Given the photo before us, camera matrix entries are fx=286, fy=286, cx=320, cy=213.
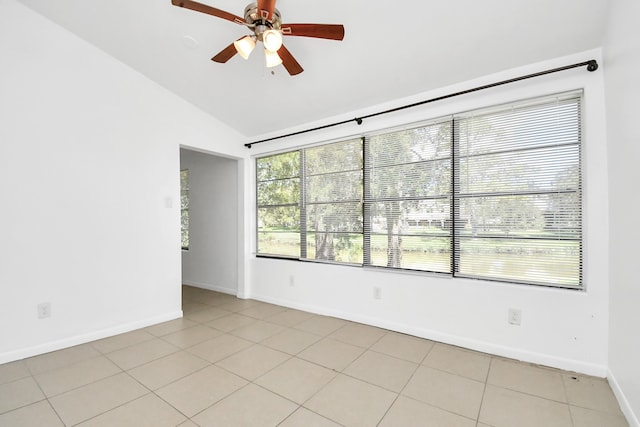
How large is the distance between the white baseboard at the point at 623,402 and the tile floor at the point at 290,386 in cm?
5

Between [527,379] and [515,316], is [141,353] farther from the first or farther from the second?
[515,316]

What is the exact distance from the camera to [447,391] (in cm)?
208

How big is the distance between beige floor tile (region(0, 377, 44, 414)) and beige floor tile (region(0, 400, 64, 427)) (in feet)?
0.26

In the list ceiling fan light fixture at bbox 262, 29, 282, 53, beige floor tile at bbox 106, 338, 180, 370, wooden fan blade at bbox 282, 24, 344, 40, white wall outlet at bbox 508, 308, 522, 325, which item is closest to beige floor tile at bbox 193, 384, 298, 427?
beige floor tile at bbox 106, 338, 180, 370

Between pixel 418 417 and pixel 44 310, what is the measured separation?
336 centimetres

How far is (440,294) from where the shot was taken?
9.51 ft

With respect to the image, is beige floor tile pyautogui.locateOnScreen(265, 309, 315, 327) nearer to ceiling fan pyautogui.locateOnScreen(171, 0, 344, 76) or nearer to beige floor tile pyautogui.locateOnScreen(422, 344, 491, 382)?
beige floor tile pyautogui.locateOnScreen(422, 344, 491, 382)

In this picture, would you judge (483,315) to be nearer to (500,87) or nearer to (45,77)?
(500,87)

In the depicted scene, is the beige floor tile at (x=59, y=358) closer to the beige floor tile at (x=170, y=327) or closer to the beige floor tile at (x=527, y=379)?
the beige floor tile at (x=170, y=327)

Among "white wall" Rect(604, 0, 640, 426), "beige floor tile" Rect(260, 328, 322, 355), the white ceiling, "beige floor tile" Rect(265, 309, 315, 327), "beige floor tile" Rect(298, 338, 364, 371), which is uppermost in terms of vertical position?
the white ceiling

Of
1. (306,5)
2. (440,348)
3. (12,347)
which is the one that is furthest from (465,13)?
(12,347)

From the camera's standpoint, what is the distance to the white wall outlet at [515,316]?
249 centimetres

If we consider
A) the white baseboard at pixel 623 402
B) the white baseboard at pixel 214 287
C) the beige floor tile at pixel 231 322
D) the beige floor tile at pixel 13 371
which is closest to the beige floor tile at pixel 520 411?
the white baseboard at pixel 623 402

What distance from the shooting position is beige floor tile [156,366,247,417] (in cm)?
194
